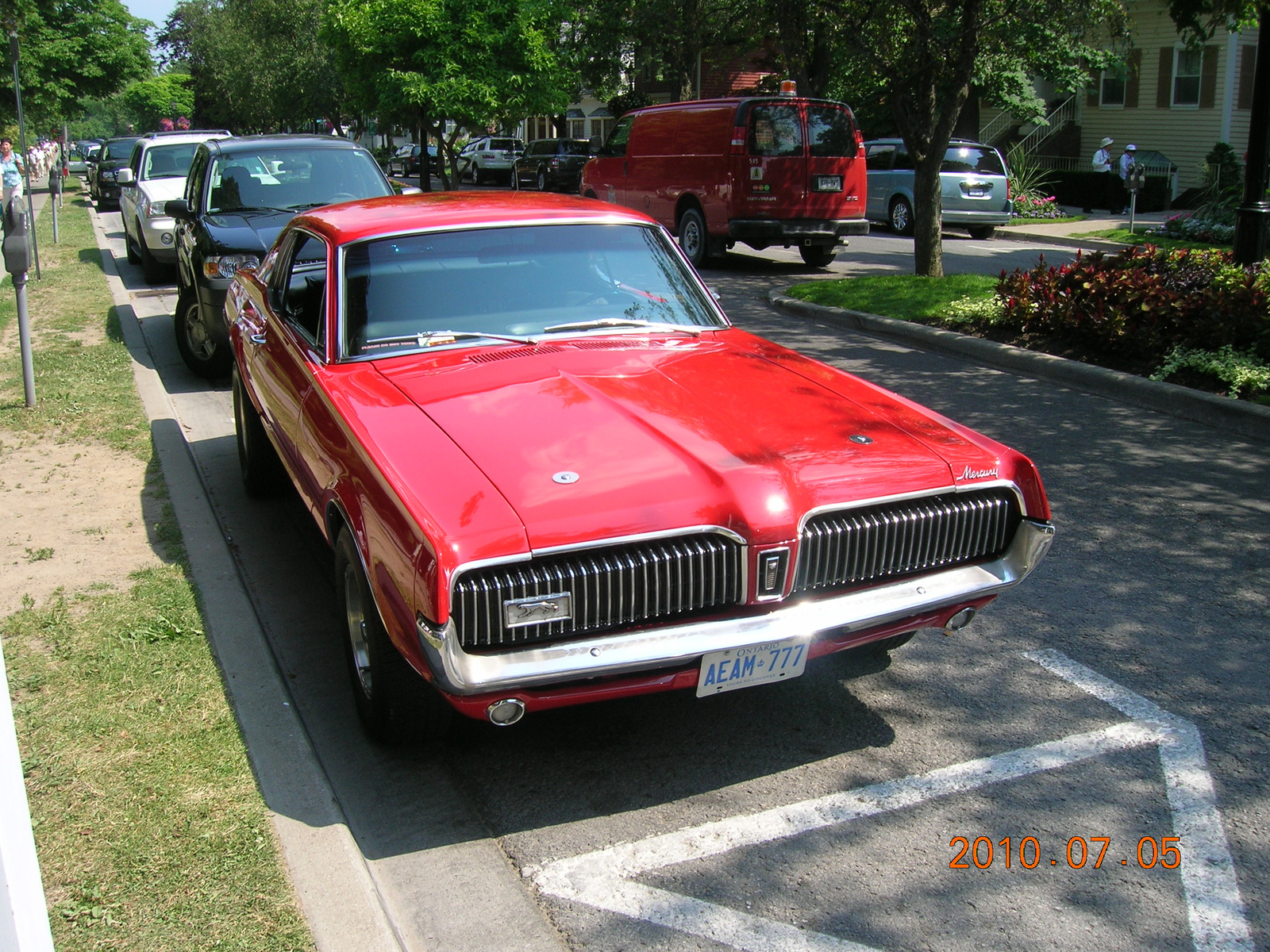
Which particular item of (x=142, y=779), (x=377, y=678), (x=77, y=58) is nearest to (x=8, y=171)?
(x=77, y=58)

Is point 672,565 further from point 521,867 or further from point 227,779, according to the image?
point 227,779

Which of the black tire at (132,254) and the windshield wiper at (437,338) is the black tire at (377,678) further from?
the black tire at (132,254)

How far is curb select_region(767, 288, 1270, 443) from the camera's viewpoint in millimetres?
7465

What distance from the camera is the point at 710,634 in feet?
10.9

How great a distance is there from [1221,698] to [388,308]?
3463 millimetres

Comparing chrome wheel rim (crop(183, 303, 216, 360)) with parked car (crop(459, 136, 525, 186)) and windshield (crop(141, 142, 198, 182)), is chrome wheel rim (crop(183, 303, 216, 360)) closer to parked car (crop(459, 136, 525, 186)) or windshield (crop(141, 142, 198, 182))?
windshield (crop(141, 142, 198, 182))

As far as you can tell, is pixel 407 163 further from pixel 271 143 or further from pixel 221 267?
pixel 221 267

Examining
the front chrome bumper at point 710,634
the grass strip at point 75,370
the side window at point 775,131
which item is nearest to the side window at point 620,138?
the side window at point 775,131

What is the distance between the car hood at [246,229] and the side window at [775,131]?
7.63 metres

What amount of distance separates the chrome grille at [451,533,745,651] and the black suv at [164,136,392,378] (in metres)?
6.30

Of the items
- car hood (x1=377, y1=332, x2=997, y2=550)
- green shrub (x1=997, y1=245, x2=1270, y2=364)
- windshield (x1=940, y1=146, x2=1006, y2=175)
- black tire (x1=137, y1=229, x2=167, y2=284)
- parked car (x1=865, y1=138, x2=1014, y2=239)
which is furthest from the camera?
windshield (x1=940, y1=146, x2=1006, y2=175)

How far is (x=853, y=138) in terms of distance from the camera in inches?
625

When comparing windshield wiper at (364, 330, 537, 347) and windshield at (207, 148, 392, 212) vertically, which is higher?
windshield at (207, 148, 392, 212)

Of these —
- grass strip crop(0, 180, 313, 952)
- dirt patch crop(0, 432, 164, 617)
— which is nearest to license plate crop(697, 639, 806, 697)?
grass strip crop(0, 180, 313, 952)
